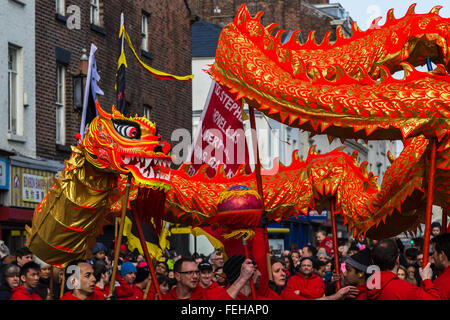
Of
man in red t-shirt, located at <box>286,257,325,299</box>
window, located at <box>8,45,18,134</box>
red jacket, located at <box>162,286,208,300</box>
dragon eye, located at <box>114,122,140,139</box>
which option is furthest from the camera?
window, located at <box>8,45,18,134</box>

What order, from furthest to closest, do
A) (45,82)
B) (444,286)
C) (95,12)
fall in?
(95,12) → (45,82) → (444,286)

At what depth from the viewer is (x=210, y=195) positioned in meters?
10.4

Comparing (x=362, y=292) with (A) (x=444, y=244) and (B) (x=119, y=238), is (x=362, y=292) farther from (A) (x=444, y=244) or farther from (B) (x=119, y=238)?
(B) (x=119, y=238)

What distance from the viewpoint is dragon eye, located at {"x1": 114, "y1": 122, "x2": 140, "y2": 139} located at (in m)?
8.51

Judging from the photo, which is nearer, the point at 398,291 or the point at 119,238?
the point at 398,291

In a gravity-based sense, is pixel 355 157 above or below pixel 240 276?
above

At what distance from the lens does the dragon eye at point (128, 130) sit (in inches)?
335

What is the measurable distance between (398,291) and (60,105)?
14.4 m

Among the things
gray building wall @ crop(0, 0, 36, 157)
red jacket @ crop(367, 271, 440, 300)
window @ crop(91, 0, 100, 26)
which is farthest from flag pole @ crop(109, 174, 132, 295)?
window @ crop(91, 0, 100, 26)

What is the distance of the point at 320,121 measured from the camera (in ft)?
24.9

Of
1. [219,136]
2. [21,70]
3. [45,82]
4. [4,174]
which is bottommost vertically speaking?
[4,174]

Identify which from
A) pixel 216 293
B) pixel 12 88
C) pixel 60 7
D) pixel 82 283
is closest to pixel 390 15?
pixel 216 293

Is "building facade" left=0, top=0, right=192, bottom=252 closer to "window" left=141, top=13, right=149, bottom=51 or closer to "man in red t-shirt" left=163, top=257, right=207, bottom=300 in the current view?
"window" left=141, top=13, right=149, bottom=51

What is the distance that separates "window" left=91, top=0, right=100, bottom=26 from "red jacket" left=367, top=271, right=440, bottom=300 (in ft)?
52.9
